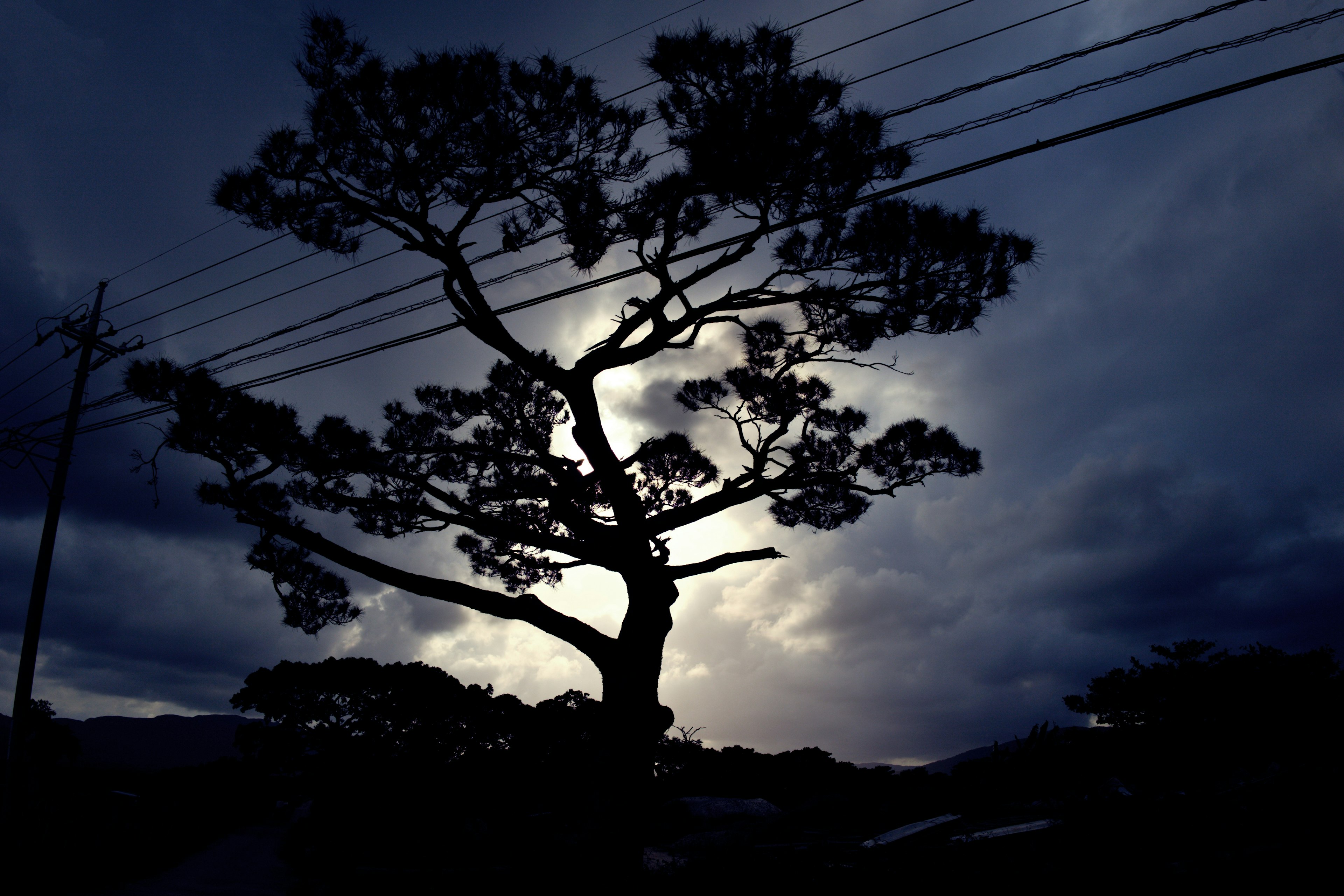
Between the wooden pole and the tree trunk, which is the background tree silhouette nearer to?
the tree trunk

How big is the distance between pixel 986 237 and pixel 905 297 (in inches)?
35.0

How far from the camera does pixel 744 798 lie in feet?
41.3

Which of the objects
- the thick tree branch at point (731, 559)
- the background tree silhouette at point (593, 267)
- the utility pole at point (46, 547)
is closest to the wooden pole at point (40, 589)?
the utility pole at point (46, 547)

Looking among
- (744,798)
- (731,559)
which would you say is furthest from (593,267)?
(744,798)

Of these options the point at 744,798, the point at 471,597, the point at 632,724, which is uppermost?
the point at 471,597

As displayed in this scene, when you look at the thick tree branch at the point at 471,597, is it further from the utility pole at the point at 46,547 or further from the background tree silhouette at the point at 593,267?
the utility pole at the point at 46,547

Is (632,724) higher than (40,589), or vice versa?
(40,589)

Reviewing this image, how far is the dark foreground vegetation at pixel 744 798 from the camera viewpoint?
5.10 meters

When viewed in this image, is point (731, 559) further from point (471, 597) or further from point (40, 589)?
point (40, 589)

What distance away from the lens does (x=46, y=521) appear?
37.1ft

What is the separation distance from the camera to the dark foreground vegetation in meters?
5.10

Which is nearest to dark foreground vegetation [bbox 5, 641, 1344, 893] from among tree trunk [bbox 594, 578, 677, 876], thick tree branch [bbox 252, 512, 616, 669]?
tree trunk [bbox 594, 578, 677, 876]

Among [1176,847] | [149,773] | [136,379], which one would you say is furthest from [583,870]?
[149,773]

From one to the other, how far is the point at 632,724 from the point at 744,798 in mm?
7440
